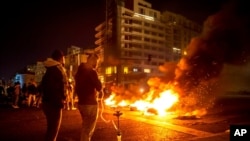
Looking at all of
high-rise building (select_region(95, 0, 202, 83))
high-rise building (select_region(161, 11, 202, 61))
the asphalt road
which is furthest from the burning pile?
high-rise building (select_region(161, 11, 202, 61))

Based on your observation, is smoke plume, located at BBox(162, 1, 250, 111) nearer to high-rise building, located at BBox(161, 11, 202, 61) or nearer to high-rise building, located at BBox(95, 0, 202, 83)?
high-rise building, located at BBox(95, 0, 202, 83)

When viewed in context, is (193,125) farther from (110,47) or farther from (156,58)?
(156,58)

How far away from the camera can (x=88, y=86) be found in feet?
19.8

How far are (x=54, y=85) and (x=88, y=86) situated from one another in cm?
70

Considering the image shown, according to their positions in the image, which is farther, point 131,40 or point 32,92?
point 131,40

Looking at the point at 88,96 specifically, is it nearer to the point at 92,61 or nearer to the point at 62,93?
the point at 62,93

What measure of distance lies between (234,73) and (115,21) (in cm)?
5070

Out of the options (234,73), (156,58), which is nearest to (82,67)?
(234,73)

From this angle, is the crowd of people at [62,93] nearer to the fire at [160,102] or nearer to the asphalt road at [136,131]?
the asphalt road at [136,131]

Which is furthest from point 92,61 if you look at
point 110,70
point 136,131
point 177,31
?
point 177,31

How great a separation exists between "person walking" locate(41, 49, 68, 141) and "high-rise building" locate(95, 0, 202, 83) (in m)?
67.5

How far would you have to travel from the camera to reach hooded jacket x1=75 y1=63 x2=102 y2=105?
600cm

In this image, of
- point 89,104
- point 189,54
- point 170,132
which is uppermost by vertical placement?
point 189,54

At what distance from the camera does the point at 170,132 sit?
8.88 m
